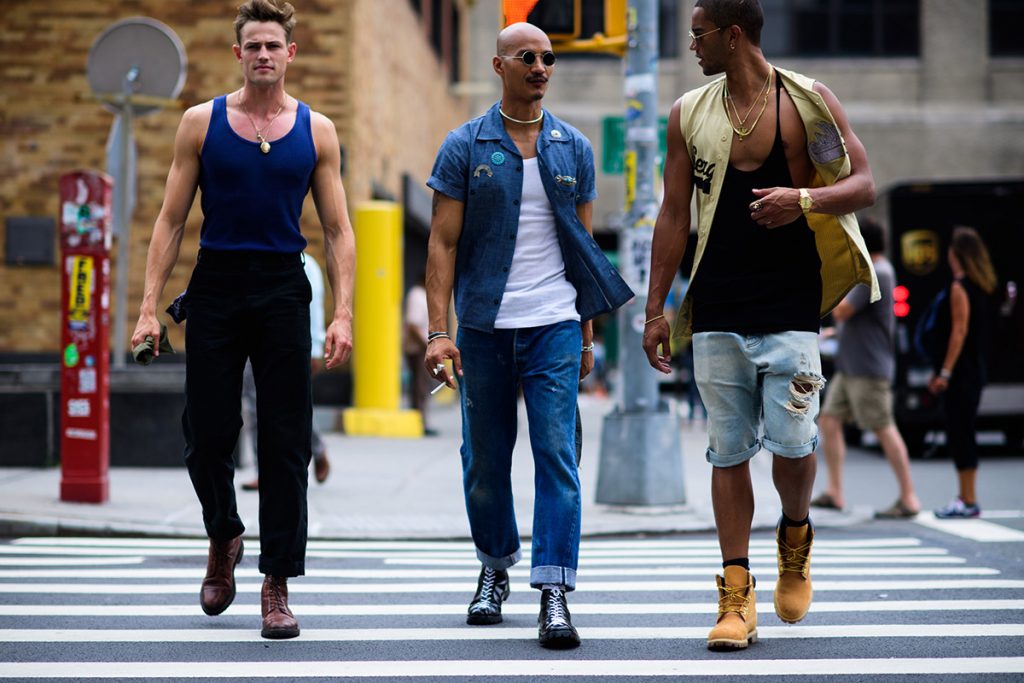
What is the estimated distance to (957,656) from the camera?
464cm

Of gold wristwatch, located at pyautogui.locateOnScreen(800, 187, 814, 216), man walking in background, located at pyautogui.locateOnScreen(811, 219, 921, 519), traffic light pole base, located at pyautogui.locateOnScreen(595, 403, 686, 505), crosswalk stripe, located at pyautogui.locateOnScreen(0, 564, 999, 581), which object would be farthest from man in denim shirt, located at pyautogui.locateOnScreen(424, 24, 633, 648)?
man walking in background, located at pyautogui.locateOnScreen(811, 219, 921, 519)

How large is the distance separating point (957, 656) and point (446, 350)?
6.35ft

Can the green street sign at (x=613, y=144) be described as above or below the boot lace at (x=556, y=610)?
above

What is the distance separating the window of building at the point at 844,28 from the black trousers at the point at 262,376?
29.8m

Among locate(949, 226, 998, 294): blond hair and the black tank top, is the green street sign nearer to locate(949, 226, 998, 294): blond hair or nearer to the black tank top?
locate(949, 226, 998, 294): blond hair

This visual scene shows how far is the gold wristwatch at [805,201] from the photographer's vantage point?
4633 mm

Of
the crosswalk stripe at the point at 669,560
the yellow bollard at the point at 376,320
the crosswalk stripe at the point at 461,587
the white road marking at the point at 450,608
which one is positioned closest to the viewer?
the white road marking at the point at 450,608

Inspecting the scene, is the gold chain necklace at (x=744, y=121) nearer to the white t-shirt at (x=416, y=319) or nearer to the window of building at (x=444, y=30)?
the white t-shirt at (x=416, y=319)

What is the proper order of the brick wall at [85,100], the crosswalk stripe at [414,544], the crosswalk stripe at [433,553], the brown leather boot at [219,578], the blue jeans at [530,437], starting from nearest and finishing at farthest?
the blue jeans at [530,437], the brown leather boot at [219,578], the crosswalk stripe at [433,553], the crosswalk stripe at [414,544], the brick wall at [85,100]

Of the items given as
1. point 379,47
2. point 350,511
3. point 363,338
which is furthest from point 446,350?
point 379,47

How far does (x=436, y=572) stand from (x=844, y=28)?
2909 centimetres

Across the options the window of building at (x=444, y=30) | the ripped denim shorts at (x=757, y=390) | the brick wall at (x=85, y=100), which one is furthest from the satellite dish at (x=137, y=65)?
the window of building at (x=444, y=30)

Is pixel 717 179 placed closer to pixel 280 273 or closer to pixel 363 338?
pixel 280 273

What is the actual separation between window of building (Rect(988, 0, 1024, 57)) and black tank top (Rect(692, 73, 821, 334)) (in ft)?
102
